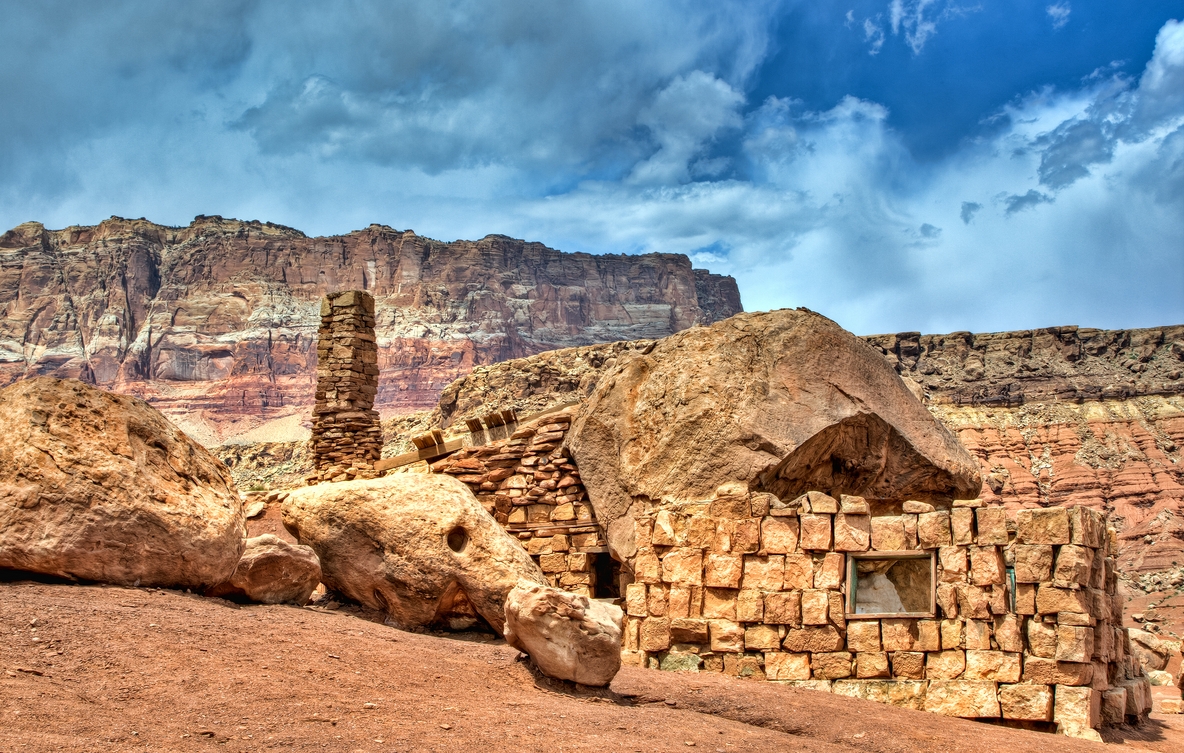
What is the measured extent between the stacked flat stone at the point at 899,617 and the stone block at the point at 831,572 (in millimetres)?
12

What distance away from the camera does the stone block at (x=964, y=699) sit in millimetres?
8445

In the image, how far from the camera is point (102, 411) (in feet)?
27.8

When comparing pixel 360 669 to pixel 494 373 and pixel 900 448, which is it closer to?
pixel 900 448

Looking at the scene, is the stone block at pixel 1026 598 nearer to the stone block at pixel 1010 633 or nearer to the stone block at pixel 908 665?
the stone block at pixel 1010 633

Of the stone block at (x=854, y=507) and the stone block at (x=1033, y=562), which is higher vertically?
the stone block at (x=854, y=507)

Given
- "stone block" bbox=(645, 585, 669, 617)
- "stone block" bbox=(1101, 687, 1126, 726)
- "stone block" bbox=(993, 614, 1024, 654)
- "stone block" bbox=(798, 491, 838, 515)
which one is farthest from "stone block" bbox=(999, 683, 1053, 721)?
→ "stone block" bbox=(645, 585, 669, 617)

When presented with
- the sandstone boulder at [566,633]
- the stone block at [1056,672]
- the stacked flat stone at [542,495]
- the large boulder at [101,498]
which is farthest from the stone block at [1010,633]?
the large boulder at [101,498]

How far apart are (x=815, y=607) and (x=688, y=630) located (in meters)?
1.16

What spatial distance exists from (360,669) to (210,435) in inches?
4559

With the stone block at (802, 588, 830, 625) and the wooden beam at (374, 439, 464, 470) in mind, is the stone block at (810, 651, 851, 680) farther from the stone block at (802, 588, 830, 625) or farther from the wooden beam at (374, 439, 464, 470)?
the wooden beam at (374, 439, 464, 470)

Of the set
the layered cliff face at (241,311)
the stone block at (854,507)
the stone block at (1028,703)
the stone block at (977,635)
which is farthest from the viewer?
the layered cliff face at (241,311)

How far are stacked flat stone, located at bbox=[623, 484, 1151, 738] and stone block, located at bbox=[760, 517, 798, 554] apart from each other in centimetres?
1

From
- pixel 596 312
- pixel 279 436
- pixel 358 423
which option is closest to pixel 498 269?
pixel 596 312

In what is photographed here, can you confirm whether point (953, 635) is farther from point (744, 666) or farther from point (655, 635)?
point (655, 635)
